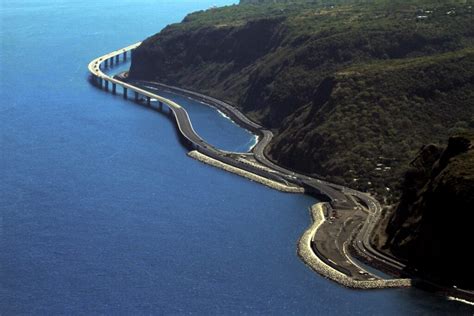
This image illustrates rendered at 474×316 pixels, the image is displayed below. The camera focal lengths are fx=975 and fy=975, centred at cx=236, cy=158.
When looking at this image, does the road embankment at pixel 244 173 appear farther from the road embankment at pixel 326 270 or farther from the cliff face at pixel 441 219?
the cliff face at pixel 441 219

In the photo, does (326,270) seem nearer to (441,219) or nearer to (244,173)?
(441,219)

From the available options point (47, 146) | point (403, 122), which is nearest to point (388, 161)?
point (403, 122)

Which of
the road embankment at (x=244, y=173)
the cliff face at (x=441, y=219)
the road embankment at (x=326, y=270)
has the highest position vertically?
the cliff face at (x=441, y=219)

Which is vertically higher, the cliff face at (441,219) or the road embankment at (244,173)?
the cliff face at (441,219)

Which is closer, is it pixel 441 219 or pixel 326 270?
pixel 441 219

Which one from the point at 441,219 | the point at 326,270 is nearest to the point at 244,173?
the point at 326,270

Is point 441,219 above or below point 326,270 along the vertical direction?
above

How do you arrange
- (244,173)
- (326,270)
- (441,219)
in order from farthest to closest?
(244,173) < (326,270) < (441,219)

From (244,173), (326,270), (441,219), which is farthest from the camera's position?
(244,173)

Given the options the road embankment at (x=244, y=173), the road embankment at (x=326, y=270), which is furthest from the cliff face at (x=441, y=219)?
the road embankment at (x=244, y=173)
